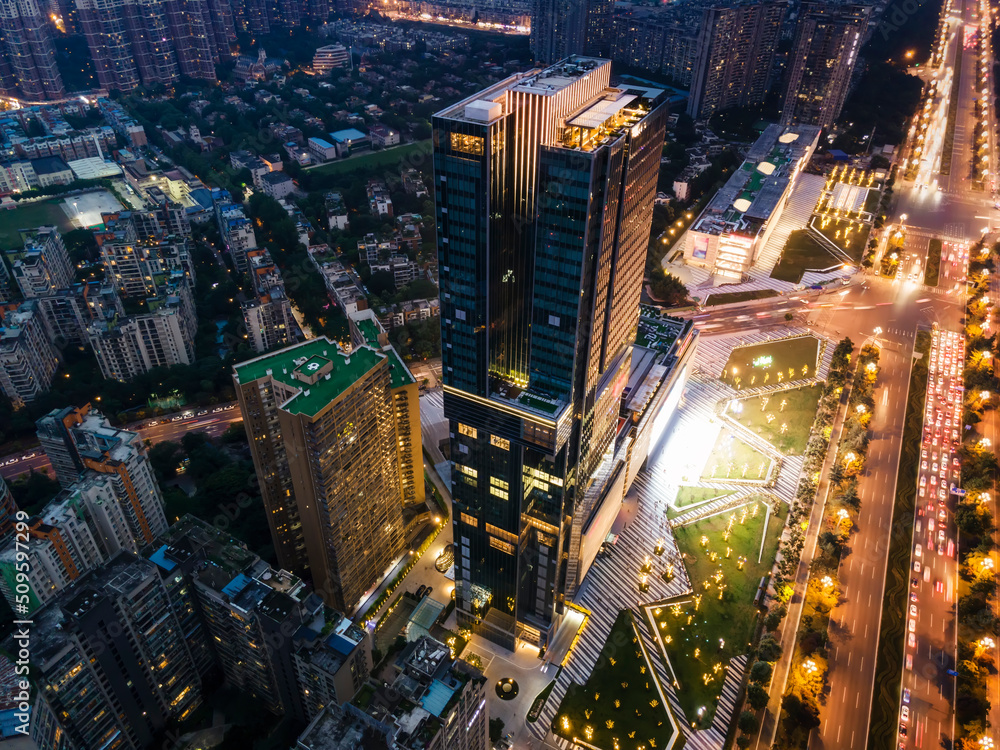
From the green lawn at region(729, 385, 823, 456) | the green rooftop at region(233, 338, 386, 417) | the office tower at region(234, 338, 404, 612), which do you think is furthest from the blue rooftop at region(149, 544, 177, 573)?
the green lawn at region(729, 385, 823, 456)

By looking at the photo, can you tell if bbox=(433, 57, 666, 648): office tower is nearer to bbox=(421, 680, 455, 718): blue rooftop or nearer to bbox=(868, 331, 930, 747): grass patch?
bbox=(421, 680, 455, 718): blue rooftop

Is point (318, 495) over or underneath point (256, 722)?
over

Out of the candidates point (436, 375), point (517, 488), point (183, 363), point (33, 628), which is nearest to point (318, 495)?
point (517, 488)

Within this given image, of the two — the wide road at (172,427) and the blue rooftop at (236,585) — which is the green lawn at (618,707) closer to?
the blue rooftop at (236,585)

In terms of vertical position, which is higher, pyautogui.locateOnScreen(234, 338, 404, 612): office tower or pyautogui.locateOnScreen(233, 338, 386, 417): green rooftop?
pyautogui.locateOnScreen(233, 338, 386, 417): green rooftop

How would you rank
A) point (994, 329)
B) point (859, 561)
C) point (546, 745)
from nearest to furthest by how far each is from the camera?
point (546, 745) → point (859, 561) → point (994, 329)

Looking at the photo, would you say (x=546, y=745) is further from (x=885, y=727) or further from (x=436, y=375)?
(x=436, y=375)

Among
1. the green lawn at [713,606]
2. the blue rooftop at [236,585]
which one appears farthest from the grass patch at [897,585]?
the blue rooftop at [236,585]
